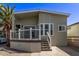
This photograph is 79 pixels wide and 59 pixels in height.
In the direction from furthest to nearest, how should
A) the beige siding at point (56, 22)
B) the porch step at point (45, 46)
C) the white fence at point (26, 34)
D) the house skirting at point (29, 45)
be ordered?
the beige siding at point (56, 22)
the white fence at point (26, 34)
the porch step at point (45, 46)
the house skirting at point (29, 45)

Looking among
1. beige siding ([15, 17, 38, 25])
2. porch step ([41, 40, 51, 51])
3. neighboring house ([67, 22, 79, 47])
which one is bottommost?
porch step ([41, 40, 51, 51])

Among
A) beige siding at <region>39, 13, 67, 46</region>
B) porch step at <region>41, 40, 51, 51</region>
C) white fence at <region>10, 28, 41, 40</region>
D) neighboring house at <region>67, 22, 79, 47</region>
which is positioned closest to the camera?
porch step at <region>41, 40, 51, 51</region>

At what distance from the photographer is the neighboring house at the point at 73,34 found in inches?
456

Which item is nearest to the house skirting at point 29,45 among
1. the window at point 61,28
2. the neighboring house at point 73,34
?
the window at point 61,28

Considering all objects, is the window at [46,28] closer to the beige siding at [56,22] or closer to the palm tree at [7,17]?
the beige siding at [56,22]

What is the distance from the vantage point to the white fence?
10.9 meters

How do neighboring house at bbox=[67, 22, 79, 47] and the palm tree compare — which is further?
neighboring house at bbox=[67, 22, 79, 47]

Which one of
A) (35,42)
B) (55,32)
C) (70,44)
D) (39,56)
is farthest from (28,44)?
(70,44)

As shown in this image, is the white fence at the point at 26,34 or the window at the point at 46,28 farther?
the window at the point at 46,28

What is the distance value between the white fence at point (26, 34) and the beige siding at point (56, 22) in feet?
4.15

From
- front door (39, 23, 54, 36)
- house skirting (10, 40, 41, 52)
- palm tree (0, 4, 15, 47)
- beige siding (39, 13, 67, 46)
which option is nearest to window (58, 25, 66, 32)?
beige siding (39, 13, 67, 46)

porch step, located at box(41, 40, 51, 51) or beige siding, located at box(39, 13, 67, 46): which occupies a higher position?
beige siding, located at box(39, 13, 67, 46)

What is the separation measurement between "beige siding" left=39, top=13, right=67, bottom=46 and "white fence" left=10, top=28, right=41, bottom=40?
1264mm

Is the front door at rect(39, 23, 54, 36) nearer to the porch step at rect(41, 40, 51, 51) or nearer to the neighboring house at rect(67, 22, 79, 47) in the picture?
the porch step at rect(41, 40, 51, 51)
